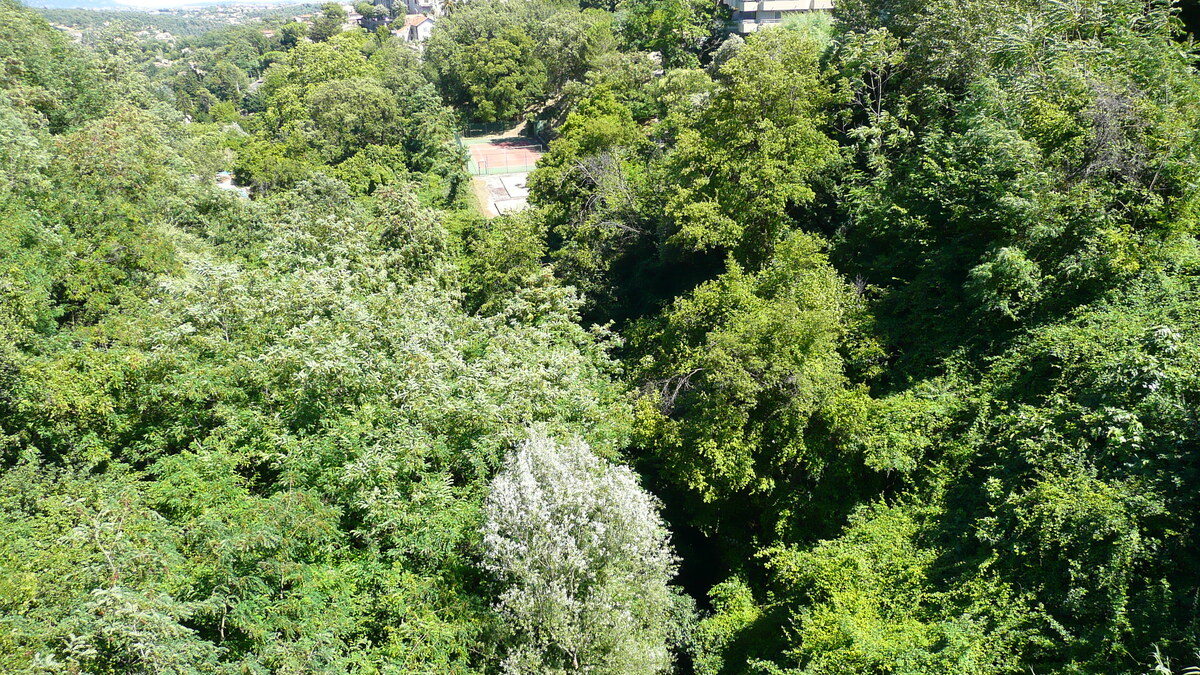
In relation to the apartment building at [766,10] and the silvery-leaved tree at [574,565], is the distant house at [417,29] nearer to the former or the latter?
the apartment building at [766,10]

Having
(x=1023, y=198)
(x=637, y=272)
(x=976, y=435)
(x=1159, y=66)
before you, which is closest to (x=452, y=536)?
(x=976, y=435)

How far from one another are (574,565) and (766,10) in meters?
42.5

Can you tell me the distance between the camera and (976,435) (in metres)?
13.8

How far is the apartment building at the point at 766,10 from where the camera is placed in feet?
141

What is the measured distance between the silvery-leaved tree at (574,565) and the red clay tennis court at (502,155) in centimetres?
4393

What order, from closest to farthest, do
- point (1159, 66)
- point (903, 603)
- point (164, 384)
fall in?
1. point (903, 603)
2. point (164, 384)
3. point (1159, 66)

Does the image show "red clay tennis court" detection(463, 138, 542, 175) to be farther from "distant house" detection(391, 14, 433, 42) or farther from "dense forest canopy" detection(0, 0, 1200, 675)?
"distant house" detection(391, 14, 433, 42)

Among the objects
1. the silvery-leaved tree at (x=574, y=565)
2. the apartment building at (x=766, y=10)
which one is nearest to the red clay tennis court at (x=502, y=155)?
the apartment building at (x=766, y=10)

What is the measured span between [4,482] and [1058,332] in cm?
2301

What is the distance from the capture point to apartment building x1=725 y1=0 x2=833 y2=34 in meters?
43.0

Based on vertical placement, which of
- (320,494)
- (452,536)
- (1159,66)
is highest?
(1159,66)

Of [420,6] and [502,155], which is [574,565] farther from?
[420,6]

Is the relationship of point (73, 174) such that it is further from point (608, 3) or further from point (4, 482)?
point (608, 3)

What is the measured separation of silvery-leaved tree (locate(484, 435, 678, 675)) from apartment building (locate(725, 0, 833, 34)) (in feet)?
127
